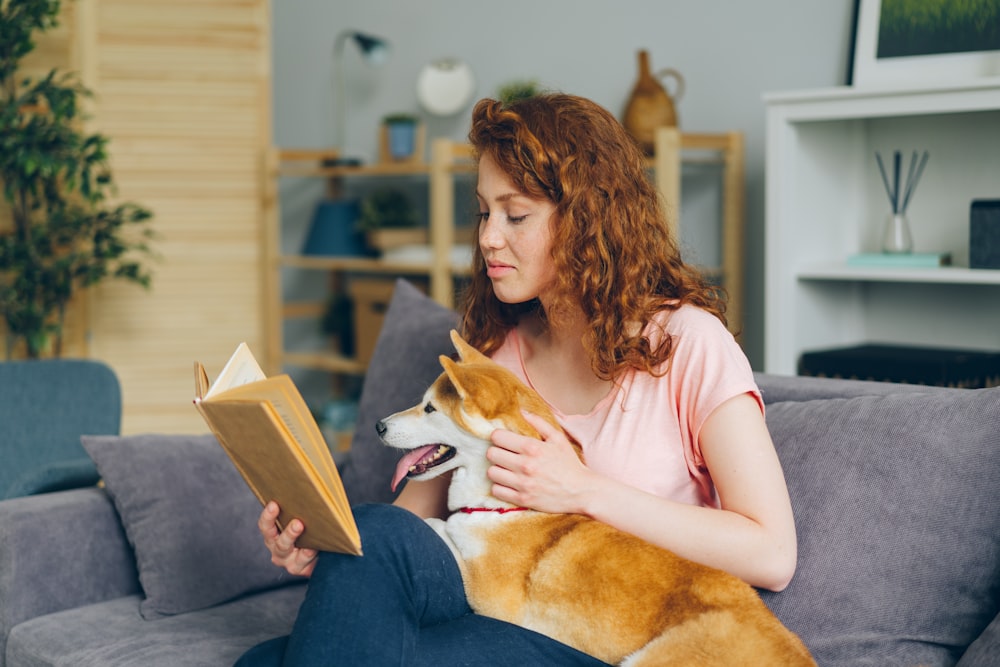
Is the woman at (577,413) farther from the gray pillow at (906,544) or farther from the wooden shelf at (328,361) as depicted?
the wooden shelf at (328,361)

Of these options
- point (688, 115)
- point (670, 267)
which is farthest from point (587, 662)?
point (688, 115)

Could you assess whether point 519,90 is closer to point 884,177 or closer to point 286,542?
point 884,177

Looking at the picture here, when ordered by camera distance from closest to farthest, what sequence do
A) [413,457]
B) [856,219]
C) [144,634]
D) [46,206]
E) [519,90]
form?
1. [413,457]
2. [144,634]
3. [856,219]
4. [519,90]
5. [46,206]

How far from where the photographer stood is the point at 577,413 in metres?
1.59

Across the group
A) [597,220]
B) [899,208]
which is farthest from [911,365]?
[597,220]

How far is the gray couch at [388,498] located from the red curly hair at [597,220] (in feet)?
0.86

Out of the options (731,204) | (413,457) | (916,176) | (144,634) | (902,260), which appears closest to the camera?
(413,457)

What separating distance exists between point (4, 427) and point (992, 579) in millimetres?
2004

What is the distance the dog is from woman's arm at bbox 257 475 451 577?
6.0 inches

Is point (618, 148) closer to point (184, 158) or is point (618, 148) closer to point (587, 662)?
point (587, 662)

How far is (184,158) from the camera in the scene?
4.02m

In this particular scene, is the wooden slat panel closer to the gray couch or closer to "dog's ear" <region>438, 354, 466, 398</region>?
the gray couch

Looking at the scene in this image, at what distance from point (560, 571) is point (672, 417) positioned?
0.92 feet

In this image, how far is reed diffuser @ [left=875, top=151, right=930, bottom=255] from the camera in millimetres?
2762
